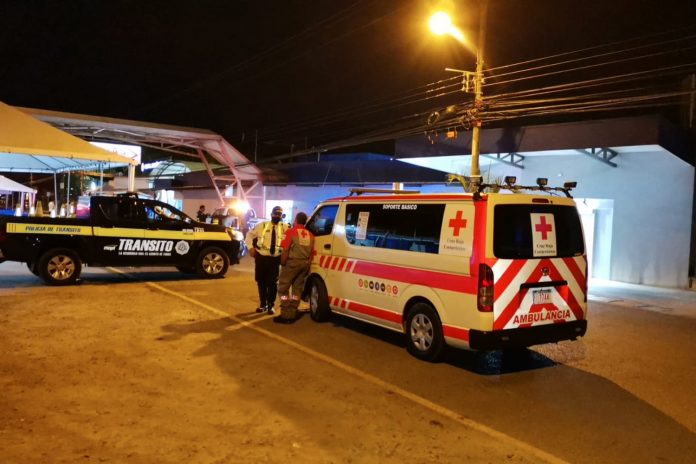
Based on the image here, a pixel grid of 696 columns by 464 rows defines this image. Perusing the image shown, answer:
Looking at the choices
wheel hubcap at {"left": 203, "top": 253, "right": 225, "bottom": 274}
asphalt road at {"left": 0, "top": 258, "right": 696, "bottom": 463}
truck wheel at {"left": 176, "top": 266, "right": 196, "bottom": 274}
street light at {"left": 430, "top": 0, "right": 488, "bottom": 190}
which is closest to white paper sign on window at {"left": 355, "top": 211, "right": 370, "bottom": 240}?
asphalt road at {"left": 0, "top": 258, "right": 696, "bottom": 463}

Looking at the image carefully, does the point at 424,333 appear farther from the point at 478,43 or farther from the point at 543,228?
the point at 478,43

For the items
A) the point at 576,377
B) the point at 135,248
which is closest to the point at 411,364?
the point at 576,377

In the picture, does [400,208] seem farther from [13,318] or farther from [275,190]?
[275,190]

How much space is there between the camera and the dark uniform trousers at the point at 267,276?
915 centimetres

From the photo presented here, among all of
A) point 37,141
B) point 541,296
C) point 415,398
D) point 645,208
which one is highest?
point 37,141

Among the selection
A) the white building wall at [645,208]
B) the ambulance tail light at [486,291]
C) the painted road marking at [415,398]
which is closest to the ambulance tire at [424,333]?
the ambulance tail light at [486,291]

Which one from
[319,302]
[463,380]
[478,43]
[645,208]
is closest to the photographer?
[463,380]

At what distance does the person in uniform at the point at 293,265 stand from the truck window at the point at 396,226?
0.80m

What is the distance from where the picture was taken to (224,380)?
5.86 m

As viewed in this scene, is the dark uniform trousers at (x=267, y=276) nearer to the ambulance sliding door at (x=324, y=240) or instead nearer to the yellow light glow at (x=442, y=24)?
the ambulance sliding door at (x=324, y=240)

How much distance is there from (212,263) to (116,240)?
7.38 feet

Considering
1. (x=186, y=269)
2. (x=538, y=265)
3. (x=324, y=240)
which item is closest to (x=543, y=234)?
(x=538, y=265)

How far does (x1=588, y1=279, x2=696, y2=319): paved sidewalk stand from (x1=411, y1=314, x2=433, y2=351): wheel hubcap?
23.5 ft

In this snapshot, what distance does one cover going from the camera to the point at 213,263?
13.5 m
